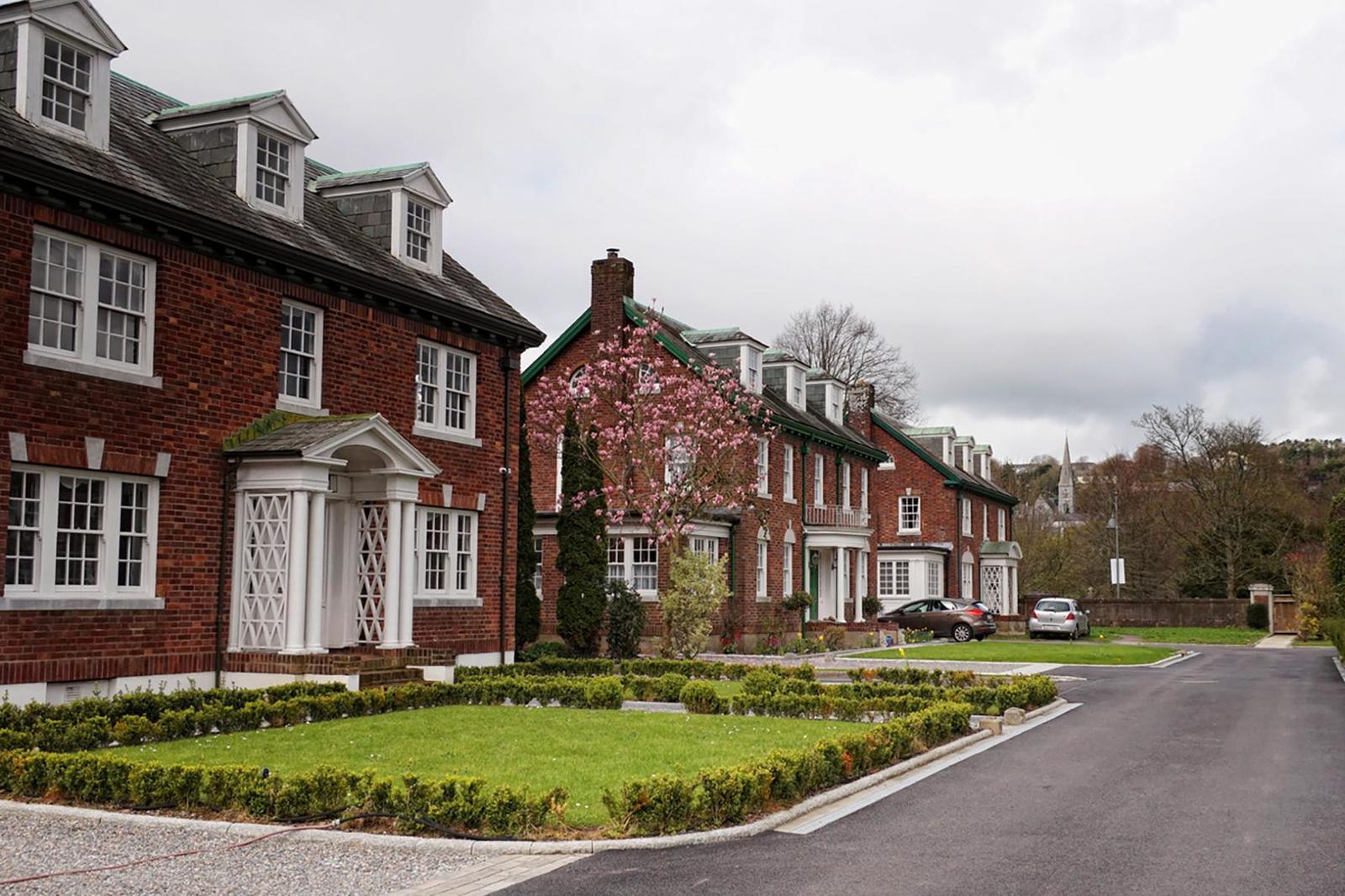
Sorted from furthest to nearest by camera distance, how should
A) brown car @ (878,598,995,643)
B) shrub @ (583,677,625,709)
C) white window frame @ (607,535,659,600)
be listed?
1. brown car @ (878,598,995,643)
2. white window frame @ (607,535,659,600)
3. shrub @ (583,677,625,709)

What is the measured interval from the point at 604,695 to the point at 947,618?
27.6 m

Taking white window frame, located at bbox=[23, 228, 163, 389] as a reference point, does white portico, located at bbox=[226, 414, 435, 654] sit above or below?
below

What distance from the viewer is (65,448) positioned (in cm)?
1442

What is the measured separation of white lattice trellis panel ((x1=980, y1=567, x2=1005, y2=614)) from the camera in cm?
5469

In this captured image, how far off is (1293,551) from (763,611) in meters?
36.8

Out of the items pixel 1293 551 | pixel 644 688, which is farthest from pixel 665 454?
pixel 1293 551

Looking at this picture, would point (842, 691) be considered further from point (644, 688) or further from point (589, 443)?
point (589, 443)

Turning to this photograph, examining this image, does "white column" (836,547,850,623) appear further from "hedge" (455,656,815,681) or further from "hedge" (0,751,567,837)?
"hedge" (0,751,567,837)

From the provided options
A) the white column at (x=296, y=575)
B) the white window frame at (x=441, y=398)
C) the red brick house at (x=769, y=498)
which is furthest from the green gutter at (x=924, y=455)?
the white column at (x=296, y=575)

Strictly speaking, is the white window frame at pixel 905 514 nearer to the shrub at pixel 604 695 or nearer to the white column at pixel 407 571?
the white column at pixel 407 571

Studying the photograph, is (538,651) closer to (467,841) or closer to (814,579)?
(814,579)

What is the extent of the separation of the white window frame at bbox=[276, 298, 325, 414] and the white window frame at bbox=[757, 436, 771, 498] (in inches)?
711

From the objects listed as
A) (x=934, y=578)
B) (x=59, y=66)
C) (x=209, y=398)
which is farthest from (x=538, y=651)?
(x=934, y=578)

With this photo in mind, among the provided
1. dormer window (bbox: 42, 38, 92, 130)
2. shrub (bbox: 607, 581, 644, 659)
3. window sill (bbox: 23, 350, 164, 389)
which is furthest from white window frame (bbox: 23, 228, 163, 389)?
shrub (bbox: 607, 581, 644, 659)
